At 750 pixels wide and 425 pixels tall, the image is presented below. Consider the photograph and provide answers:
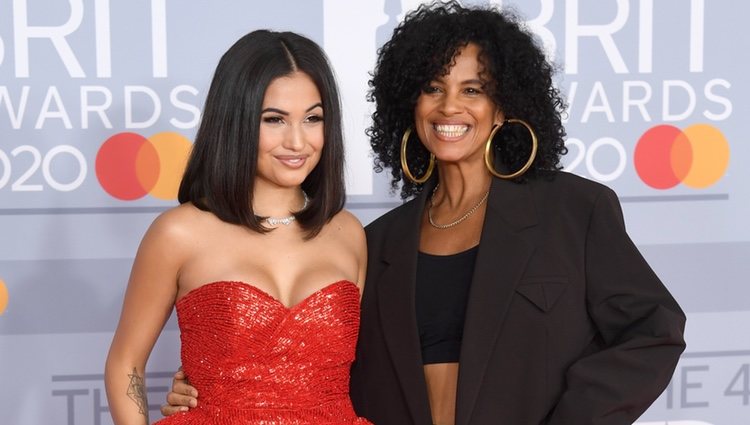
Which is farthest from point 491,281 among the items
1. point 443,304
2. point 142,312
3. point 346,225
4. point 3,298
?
point 3,298

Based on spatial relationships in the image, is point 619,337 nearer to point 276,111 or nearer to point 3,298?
point 276,111

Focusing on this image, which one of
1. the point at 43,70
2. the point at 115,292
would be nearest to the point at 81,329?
the point at 115,292

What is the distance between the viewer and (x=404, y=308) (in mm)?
2139

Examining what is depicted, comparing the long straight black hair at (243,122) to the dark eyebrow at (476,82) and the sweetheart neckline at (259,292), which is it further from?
the dark eyebrow at (476,82)

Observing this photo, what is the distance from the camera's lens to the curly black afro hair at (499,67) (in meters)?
2.22

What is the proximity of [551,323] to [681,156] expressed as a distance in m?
1.62

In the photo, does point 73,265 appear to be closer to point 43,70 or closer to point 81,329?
point 81,329

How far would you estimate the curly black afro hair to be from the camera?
2221mm

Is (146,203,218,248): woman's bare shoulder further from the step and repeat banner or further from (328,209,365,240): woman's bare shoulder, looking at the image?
the step and repeat banner

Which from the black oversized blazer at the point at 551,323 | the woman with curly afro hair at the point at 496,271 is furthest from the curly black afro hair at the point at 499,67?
the black oversized blazer at the point at 551,323

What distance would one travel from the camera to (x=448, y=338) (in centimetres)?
210

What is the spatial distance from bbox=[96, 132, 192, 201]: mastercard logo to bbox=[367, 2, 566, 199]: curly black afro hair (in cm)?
105

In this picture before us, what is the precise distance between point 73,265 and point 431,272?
151 cm

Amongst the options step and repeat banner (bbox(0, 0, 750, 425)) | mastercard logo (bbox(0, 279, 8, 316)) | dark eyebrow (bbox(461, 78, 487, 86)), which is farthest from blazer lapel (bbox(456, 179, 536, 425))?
mastercard logo (bbox(0, 279, 8, 316))
